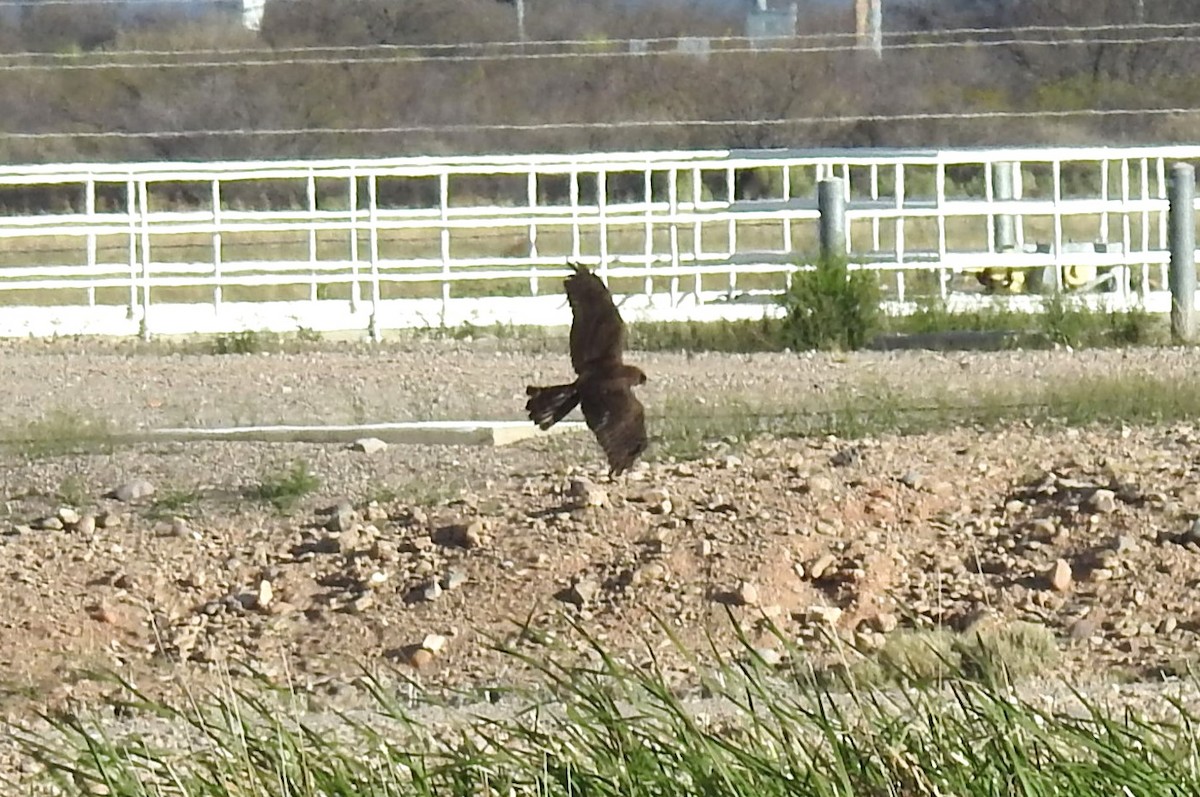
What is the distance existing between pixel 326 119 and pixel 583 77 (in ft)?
15.3

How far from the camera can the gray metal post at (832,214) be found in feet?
52.7

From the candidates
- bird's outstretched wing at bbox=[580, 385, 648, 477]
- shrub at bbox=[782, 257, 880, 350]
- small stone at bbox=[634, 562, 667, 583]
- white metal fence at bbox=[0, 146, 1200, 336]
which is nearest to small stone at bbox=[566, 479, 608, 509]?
small stone at bbox=[634, 562, 667, 583]

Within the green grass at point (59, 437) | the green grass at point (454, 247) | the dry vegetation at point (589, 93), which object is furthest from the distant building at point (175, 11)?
the green grass at point (59, 437)

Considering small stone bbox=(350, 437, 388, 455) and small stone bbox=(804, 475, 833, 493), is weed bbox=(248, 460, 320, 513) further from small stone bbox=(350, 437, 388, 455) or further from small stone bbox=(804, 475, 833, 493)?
small stone bbox=(804, 475, 833, 493)

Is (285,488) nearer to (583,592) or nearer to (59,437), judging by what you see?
(59,437)

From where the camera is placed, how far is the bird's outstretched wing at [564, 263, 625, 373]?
19.9 ft

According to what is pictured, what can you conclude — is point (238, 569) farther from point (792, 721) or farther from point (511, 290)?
point (511, 290)

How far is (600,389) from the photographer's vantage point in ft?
20.0

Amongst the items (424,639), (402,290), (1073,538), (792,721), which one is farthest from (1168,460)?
(402,290)

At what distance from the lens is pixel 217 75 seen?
43.1 metres

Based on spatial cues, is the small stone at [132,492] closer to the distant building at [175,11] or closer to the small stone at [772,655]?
the small stone at [772,655]

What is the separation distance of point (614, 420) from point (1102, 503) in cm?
293

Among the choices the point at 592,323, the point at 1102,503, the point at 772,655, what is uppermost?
the point at 592,323

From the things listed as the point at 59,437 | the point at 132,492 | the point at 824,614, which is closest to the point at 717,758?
the point at 824,614
